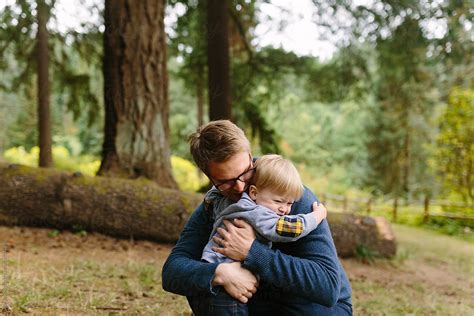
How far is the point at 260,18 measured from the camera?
1040 cm

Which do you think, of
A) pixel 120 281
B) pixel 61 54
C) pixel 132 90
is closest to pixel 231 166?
pixel 120 281

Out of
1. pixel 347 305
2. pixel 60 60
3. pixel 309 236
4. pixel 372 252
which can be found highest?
pixel 60 60

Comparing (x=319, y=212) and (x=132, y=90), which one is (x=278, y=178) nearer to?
(x=319, y=212)

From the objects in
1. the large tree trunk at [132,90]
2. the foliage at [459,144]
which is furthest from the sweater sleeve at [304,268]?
the foliage at [459,144]

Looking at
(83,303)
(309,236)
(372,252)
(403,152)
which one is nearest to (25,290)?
(83,303)

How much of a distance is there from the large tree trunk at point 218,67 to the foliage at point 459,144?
10.7m

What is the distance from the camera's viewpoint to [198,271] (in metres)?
2.39

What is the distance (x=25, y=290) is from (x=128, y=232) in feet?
8.22

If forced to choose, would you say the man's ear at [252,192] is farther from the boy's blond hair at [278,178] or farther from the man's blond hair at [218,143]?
the man's blond hair at [218,143]

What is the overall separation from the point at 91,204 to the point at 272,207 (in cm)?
413

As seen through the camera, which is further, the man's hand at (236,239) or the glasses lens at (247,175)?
the glasses lens at (247,175)

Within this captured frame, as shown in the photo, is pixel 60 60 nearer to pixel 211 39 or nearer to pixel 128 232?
pixel 211 39

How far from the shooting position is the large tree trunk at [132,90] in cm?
654

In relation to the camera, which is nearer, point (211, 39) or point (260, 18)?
point (211, 39)
